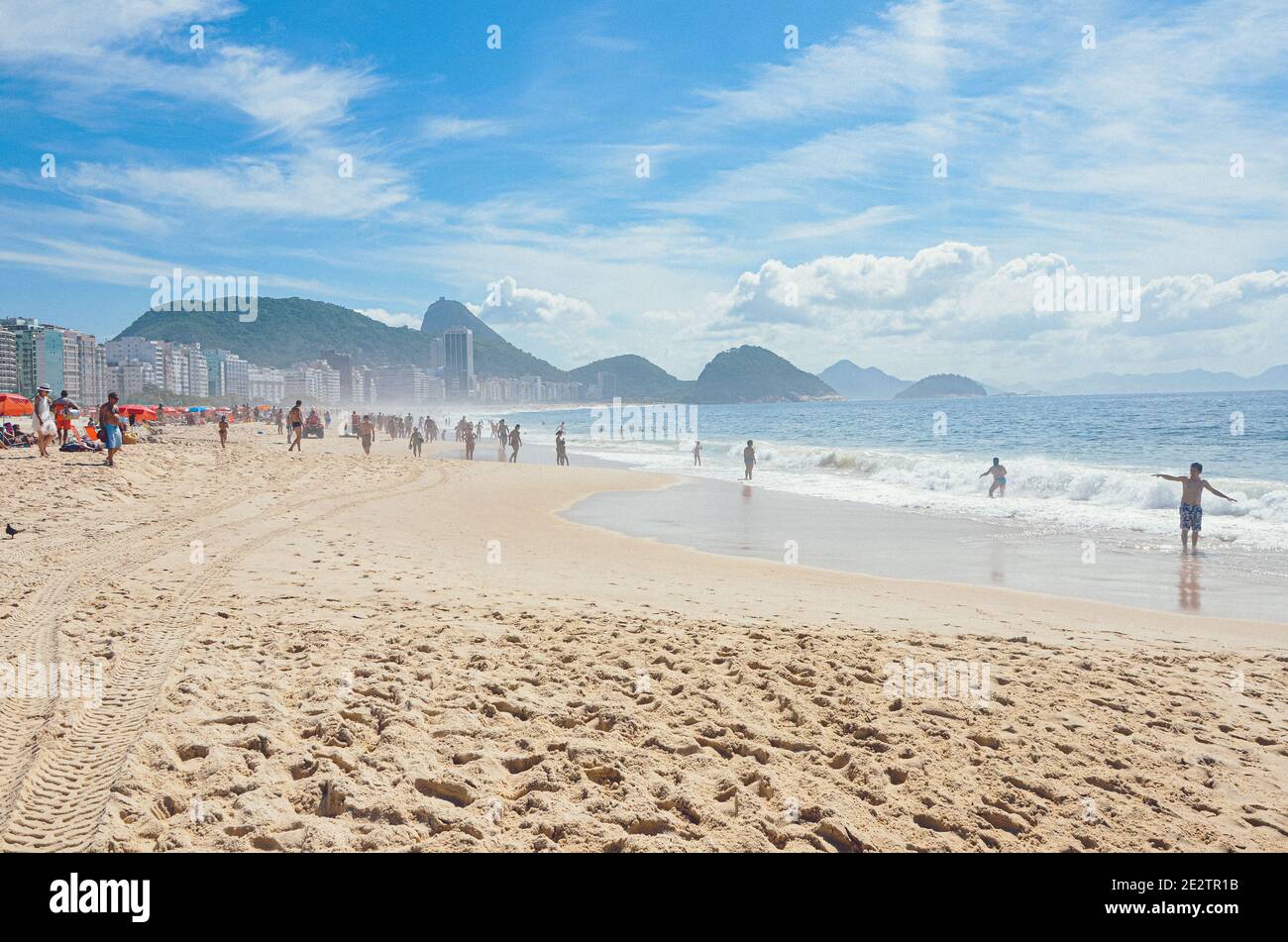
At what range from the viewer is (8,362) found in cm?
11388

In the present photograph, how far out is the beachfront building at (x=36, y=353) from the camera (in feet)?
385

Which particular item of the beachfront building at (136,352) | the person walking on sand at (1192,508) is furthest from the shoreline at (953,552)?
the beachfront building at (136,352)

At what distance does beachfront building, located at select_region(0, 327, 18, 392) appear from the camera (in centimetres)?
11131

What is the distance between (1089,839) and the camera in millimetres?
3750

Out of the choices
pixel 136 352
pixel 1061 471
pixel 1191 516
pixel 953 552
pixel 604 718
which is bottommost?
pixel 953 552

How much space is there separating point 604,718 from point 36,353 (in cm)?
15106

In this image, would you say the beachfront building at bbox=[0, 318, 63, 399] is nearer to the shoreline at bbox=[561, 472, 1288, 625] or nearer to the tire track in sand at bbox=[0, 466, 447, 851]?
the shoreline at bbox=[561, 472, 1288, 625]

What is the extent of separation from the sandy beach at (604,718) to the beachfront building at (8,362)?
13449 centimetres

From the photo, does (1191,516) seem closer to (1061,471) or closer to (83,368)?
(1061,471)

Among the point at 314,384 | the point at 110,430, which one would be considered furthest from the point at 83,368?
the point at 110,430

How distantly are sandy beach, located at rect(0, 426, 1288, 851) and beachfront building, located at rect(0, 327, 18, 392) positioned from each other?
134 meters

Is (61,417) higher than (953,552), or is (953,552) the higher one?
(61,417)
